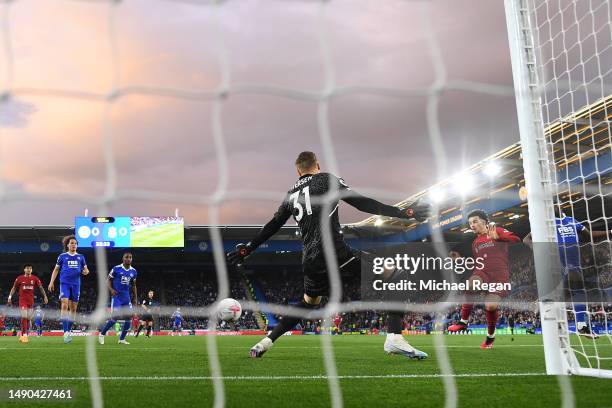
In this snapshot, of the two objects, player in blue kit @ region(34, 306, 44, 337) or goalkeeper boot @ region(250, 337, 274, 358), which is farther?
player in blue kit @ region(34, 306, 44, 337)

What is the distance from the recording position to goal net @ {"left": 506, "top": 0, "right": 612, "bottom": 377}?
13.7 ft

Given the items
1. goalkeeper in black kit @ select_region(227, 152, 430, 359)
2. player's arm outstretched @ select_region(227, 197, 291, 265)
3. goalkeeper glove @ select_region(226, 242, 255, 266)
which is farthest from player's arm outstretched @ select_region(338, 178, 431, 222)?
goalkeeper glove @ select_region(226, 242, 255, 266)

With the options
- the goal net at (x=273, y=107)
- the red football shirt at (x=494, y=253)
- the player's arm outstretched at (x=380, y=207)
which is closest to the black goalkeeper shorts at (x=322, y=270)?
the goal net at (x=273, y=107)

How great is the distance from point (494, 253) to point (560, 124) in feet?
12.2

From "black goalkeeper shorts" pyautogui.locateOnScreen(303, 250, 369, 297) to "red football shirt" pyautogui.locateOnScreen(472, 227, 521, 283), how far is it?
122 inches

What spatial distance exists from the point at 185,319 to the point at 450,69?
22.4 metres

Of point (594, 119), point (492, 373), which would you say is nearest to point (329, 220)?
point (492, 373)

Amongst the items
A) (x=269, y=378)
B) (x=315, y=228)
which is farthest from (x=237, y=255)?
(x=269, y=378)

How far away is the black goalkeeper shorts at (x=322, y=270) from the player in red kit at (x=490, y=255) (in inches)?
108

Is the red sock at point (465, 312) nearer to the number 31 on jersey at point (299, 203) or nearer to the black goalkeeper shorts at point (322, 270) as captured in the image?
the black goalkeeper shorts at point (322, 270)

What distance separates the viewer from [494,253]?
318 inches

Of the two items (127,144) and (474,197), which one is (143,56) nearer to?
(127,144)

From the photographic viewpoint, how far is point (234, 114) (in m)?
4.15

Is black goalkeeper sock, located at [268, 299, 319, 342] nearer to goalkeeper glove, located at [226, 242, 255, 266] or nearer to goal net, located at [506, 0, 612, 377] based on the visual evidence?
goalkeeper glove, located at [226, 242, 255, 266]
